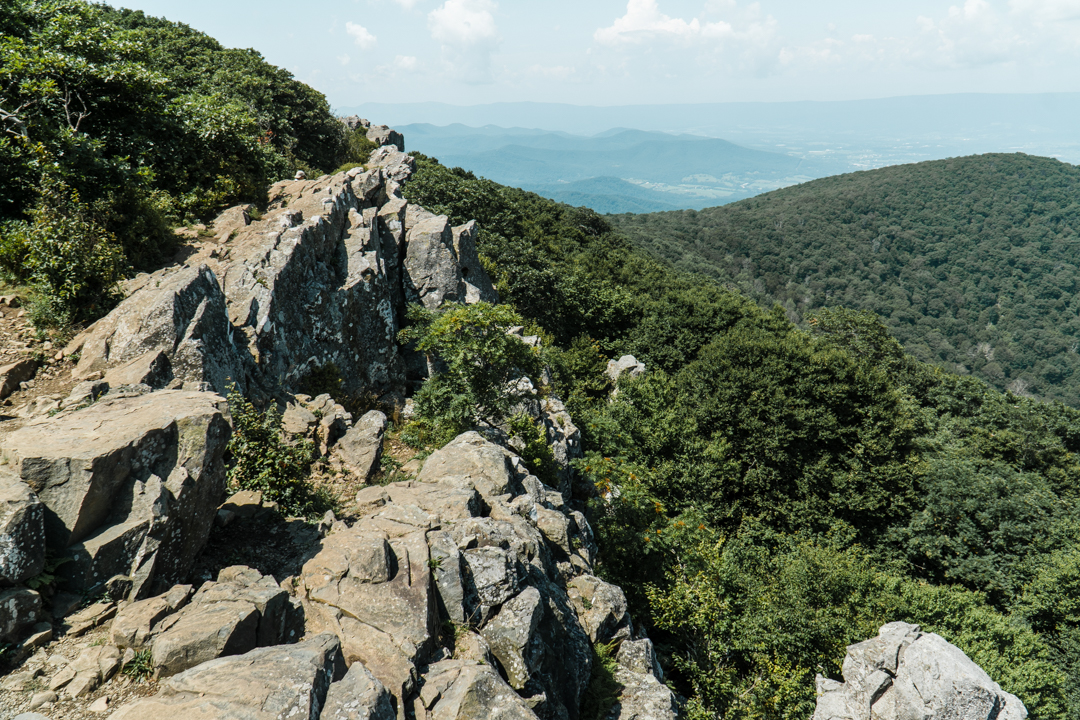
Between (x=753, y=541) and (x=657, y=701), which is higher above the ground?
(x=657, y=701)

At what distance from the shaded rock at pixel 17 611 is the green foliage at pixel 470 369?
9.59m

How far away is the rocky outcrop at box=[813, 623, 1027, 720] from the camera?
536 inches

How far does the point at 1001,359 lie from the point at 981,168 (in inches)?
3756

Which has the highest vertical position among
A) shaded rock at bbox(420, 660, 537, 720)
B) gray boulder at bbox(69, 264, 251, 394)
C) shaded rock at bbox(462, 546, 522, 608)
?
gray boulder at bbox(69, 264, 251, 394)

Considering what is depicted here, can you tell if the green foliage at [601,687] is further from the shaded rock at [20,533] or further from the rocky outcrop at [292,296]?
the rocky outcrop at [292,296]

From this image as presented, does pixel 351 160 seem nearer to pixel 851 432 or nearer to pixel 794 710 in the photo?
pixel 851 432

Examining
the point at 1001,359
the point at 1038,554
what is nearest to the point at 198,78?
the point at 1038,554

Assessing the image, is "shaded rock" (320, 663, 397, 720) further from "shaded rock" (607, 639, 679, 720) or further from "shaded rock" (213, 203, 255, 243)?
"shaded rock" (213, 203, 255, 243)

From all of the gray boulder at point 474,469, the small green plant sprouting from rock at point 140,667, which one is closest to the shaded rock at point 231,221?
the gray boulder at point 474,469

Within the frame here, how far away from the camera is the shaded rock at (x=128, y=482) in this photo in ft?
22.6

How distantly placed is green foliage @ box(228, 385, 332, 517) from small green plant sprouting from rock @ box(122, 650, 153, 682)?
13.6 feet

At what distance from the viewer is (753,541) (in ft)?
80.9

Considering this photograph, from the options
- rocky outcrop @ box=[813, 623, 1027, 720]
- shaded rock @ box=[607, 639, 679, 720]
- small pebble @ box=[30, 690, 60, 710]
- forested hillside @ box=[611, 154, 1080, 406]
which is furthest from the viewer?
forested hillside @ box=[611, 154, 1080, 406]

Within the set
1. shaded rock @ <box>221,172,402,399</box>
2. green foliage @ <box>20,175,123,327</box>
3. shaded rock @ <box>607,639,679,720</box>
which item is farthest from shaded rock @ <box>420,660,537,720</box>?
A: green foliage @ <box>20,175,123,327</box>
